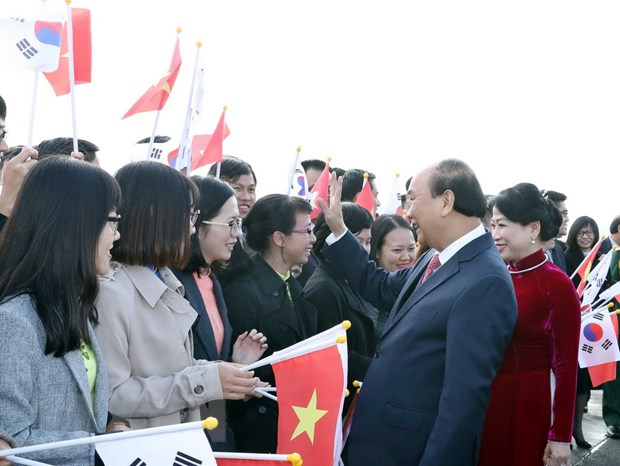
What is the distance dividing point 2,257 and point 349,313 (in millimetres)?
2550

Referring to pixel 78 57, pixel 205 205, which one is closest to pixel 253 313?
pixel 205 205

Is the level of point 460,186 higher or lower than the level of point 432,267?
higher

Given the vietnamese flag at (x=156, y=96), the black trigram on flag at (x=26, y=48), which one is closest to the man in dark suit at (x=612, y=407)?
the vietnamese flag at (x=156, y=96)

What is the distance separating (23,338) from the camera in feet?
6.53

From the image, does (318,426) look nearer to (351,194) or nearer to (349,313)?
(349,313)

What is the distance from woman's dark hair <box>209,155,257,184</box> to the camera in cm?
502

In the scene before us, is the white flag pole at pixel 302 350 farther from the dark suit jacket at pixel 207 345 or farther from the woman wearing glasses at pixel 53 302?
the woman wearing glasses at pixel 53 302

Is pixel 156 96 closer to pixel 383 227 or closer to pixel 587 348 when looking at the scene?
pixel 383 227

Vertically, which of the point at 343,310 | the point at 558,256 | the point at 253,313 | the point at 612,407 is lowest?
the point at 612,407

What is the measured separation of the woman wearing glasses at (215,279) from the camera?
11.0 feet

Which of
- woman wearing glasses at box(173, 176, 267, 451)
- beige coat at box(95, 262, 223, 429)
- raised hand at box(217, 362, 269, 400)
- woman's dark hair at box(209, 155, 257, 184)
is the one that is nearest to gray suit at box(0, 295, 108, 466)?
beige coat at box(95, 262, 223, 429)

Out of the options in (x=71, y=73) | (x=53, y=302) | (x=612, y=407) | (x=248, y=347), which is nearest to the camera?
(x=53, y=302)

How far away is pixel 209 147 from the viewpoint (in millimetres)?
4898

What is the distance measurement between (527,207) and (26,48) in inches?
117
